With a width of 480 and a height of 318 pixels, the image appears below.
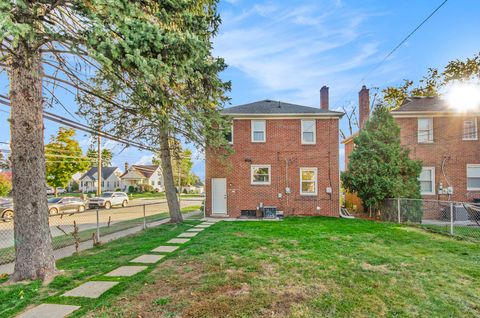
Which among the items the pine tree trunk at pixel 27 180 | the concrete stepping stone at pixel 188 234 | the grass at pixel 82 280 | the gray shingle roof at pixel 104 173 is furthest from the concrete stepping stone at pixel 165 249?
the gray shingle roof at pixel 104 173

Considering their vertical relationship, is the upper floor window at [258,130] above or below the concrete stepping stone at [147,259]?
above

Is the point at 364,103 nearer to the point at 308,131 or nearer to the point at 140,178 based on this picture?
the point at 308,131

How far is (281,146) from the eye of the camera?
1321 centimetres

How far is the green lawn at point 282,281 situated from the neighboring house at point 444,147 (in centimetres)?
751

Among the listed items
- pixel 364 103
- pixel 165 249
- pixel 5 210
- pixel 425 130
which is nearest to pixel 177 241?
pixel 165 249

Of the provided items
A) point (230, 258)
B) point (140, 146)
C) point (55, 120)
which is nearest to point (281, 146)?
point (140, 146)

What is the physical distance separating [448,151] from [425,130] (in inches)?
60.9

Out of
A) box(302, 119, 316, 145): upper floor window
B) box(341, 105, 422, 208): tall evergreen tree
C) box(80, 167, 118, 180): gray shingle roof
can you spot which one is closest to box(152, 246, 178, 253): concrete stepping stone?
box(302, 119, 316, 145): upper floor window

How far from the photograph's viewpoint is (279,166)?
43.1ft

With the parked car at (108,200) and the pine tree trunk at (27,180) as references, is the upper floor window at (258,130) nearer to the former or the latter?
the pine tree trunk at (27,180)

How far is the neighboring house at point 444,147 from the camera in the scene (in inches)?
517

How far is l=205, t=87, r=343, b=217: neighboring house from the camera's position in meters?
13.0

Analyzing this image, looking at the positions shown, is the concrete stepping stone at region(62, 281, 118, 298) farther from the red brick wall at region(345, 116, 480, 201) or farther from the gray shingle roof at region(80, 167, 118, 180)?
the gray shingle roof at region(80, 167, 118, 180)

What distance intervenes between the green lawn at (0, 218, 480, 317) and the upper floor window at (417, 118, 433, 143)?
8.14m
